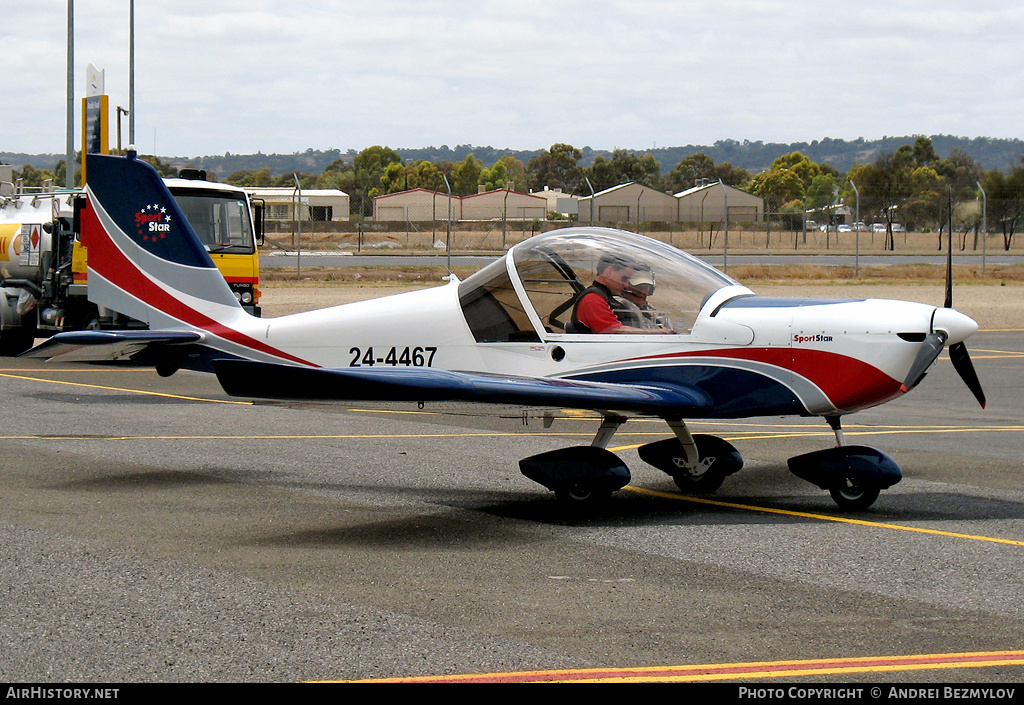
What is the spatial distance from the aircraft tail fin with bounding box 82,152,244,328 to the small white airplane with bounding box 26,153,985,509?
18cm

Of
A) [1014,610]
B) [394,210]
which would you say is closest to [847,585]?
[1014,610]

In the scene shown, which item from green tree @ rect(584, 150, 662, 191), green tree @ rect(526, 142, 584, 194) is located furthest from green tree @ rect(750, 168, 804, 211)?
green tree @ rect(526, 142, 584, 194)

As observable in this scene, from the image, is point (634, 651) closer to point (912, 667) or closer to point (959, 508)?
point (912, 667)

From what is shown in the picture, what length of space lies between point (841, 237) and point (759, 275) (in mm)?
45678

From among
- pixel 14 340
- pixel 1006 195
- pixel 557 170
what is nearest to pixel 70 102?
pixel 14 340

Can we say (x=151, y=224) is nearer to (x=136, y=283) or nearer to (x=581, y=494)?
(x=136, y=283)

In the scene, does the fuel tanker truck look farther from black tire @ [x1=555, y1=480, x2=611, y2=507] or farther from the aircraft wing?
the aircraft wing

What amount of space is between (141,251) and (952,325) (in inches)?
261

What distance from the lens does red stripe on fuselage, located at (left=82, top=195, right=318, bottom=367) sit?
9195 millimetres

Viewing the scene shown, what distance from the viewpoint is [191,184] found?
18.8m

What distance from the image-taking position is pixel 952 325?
7.65 meters

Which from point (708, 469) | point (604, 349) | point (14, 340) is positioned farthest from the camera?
point (14, 340)

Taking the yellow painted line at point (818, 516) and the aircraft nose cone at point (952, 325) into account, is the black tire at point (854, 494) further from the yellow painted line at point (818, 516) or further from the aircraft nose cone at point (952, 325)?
the aircraft nose cone at point (952, 325)

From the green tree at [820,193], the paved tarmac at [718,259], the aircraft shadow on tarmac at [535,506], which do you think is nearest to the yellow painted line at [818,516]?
the aircraft shadow on tarmac at [535,506]
